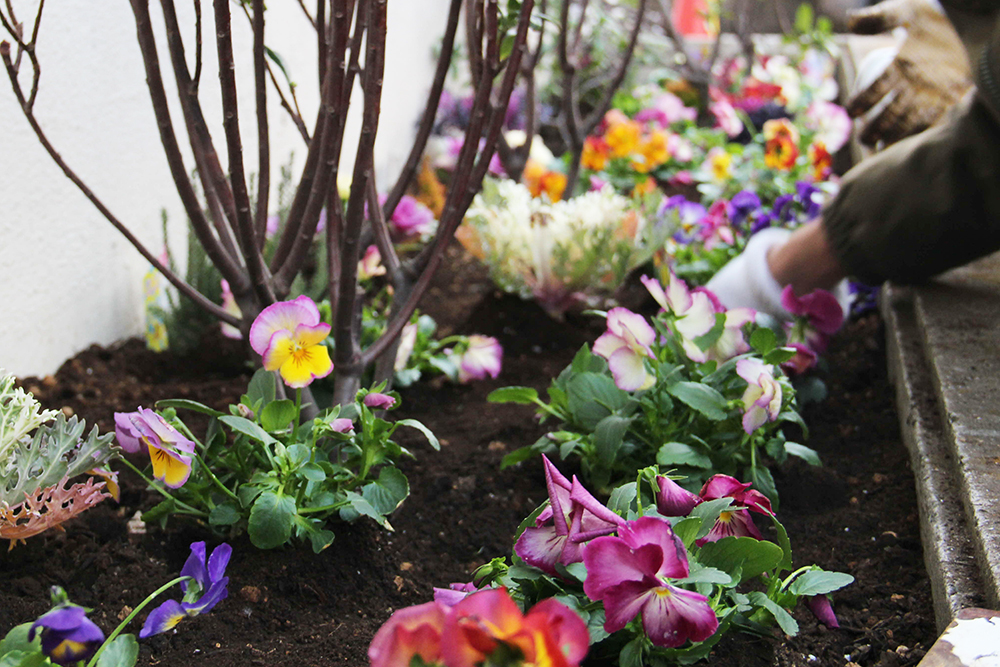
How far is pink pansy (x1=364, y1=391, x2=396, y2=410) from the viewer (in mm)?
1135

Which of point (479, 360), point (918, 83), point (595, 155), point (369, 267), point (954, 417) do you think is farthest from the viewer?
point (595, 155)

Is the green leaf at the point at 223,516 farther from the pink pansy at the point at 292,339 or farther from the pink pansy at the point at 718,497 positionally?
the pink pansy at the point at 718,497

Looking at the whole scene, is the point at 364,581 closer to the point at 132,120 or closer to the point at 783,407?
the point at 783,407

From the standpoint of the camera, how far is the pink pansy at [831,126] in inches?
147

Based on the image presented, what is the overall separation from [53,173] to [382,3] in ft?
2.87

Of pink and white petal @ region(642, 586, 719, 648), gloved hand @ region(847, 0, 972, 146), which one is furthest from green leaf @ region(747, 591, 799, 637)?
gloved hand @ region(847, 0, 972, 146)

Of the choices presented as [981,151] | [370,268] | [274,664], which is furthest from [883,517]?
[370,268]

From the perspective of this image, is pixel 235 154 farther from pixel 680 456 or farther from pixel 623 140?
pixel 623 140

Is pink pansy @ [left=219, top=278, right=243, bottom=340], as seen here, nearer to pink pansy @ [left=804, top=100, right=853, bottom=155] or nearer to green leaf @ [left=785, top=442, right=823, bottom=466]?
green leaf @ [left=785, top=442, right=823, bottom=466]

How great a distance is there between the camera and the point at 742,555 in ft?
2.99

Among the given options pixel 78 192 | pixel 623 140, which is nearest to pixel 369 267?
pixel 78 192

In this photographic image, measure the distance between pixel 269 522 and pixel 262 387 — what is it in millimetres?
206

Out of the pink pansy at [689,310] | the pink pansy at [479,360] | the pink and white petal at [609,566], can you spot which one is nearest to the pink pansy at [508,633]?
the pink and white petal at [609,566]

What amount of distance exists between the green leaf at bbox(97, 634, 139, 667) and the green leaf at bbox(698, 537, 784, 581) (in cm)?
55
